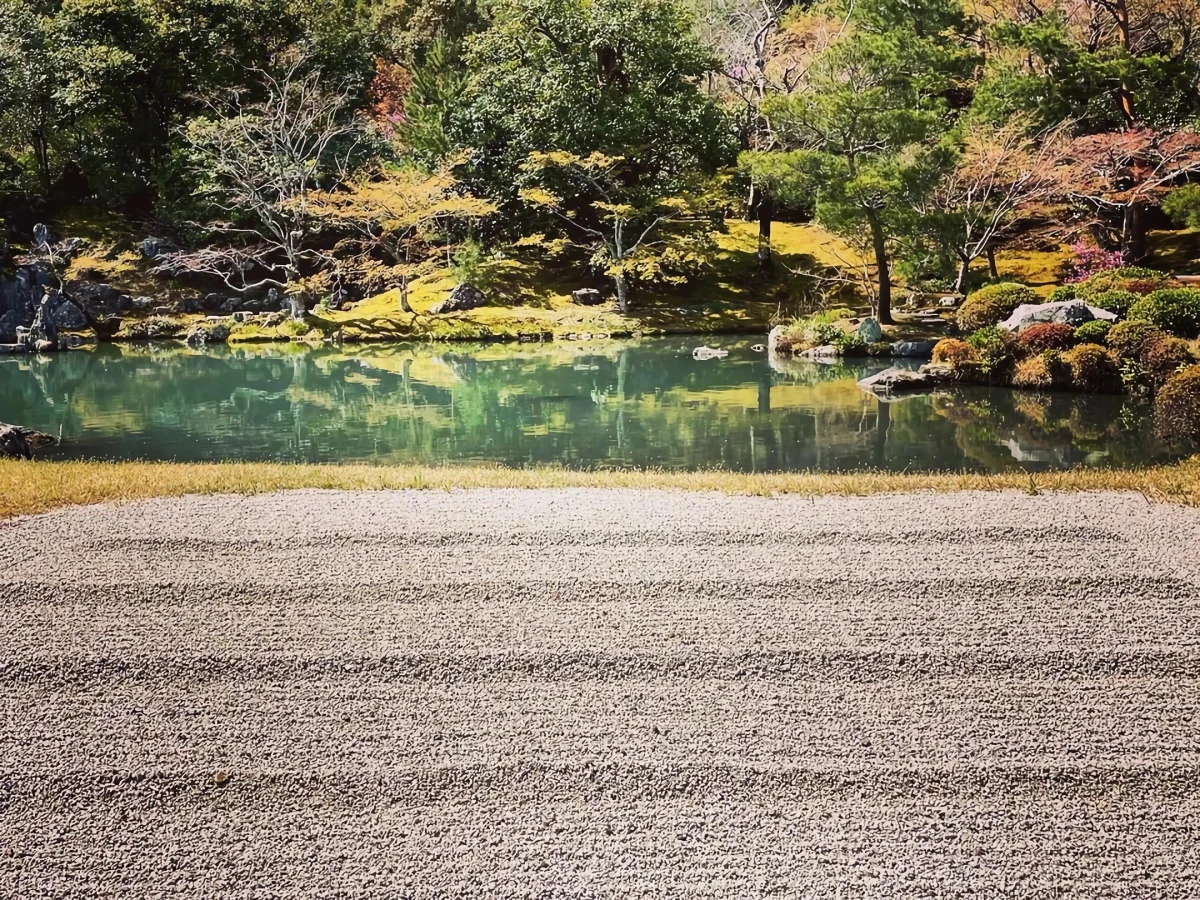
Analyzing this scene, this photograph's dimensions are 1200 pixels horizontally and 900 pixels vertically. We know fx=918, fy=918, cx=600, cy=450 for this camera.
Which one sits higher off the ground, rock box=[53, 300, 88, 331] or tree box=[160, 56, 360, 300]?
tree box=[160, 56, 360, 300]

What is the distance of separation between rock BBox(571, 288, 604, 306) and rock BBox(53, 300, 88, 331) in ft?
42.0

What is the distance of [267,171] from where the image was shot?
77.9 feet

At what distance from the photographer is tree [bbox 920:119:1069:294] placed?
19734mm

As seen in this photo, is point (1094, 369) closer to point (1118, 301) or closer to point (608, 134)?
point (1118, 301)

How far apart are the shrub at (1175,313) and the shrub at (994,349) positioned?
71.1 inches

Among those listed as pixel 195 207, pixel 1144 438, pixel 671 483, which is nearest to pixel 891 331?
pixel 1144 438

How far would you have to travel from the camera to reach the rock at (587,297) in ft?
82.0

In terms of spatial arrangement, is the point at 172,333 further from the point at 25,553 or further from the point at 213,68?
the point at 25,553

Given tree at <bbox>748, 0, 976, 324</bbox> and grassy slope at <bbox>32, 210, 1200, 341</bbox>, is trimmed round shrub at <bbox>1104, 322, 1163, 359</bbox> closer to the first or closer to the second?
tree at <bbox>748, 0, 976, 324</bbox>

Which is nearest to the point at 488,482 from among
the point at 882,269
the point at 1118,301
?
the point at 1118,301

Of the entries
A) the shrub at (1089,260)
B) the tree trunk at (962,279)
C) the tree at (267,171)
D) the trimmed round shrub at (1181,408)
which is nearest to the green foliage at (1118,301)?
the trimmed round shrub at (1181,408)

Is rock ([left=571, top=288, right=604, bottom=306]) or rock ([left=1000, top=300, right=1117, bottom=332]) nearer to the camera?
rock ([left=1000, top=300, right=1117, bottom=332])

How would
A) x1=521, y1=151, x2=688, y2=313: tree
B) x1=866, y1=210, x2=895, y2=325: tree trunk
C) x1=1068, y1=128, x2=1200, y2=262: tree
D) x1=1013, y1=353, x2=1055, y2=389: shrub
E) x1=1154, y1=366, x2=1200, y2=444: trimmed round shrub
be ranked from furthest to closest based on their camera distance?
1. x1=521, y1=151, x2=688, y2=313: tree
2. x1=1068, y1=128, x2=1200, y2=262: tree
3. x1=866, y1=210, x2=895, y2=325: tree trunk
4. x1=1013, y1=353, x2=1055, y2=389: shrub
5. x1=1154, y1=366, x2=1200, y2=444: trimmed round shrub

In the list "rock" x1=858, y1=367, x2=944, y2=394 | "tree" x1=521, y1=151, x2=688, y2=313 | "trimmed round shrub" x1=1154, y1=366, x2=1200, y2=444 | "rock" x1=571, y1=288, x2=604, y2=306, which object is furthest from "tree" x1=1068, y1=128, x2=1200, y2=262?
"rock" x1=571, y1=288, x2=604, y2=306
